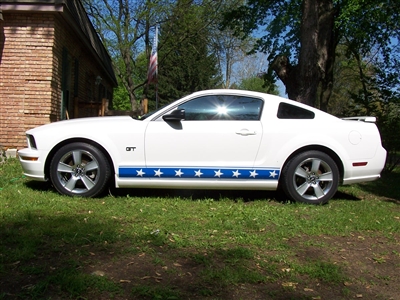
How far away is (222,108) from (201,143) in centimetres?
59

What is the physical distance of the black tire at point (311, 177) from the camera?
5.21m

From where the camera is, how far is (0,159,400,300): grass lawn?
2.81 m

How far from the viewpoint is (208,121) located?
5164mm

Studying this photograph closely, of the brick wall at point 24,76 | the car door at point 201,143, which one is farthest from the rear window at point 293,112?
the brick wall at point 24,76

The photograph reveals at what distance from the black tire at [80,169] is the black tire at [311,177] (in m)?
2.42

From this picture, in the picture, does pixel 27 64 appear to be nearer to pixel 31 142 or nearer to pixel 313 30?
pixel 31 142

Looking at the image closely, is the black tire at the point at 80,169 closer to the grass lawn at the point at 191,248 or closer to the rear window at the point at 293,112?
the grass lawn at the point at 191,248

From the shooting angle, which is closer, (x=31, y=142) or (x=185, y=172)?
(x=185, y=172)

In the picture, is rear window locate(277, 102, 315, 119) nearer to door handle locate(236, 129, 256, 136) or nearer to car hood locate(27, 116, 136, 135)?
door handle locate(236, 129, 256, 136)

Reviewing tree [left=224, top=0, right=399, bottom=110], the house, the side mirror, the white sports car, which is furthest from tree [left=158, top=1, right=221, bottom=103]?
the side mirror

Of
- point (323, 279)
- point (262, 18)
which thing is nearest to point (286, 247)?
point (323, 279)

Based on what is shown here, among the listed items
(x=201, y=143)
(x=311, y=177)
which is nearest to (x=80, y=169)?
(x=201, y=143)

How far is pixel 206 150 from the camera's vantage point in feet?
16.6

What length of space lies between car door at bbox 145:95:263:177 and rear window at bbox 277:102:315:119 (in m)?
0.42
